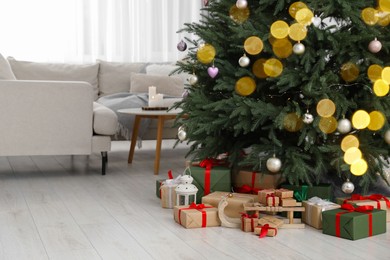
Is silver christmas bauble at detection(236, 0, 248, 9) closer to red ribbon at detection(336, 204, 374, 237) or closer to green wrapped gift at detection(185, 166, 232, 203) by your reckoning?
green wrapped gift at detection(185, 166, 232, 203)

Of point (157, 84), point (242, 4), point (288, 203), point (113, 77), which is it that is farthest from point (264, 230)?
point (113, 77)

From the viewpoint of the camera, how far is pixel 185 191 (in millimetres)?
2846

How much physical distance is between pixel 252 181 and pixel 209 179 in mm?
210

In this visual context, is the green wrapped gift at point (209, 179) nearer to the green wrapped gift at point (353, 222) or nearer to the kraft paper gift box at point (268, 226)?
the kraft paper gift box at point (268, 226)

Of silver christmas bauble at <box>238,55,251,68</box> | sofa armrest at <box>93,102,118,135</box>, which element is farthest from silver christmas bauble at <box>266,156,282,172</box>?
sofa armrest at <box>93,102,118,135</box>

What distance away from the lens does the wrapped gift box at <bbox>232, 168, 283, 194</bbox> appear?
295cm

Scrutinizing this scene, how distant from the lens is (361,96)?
9.52ft

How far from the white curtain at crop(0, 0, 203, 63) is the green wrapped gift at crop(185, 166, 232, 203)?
3.34m

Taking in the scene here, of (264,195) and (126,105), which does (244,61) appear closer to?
(264,195)

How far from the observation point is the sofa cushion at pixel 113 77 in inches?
225

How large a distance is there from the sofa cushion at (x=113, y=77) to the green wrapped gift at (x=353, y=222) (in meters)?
3.51

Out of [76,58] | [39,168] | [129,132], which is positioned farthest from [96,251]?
[76,58]

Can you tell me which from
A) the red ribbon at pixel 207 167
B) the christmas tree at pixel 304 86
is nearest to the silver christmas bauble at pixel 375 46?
the christmas tree at pixel 304 86

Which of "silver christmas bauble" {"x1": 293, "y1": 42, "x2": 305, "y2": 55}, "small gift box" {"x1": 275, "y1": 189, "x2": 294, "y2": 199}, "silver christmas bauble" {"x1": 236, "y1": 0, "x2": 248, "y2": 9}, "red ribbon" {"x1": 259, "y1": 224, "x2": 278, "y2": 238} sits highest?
"silver christmas bauble" {"x1": 236, "y1": 0, "x2": 248, "y2": 9}
